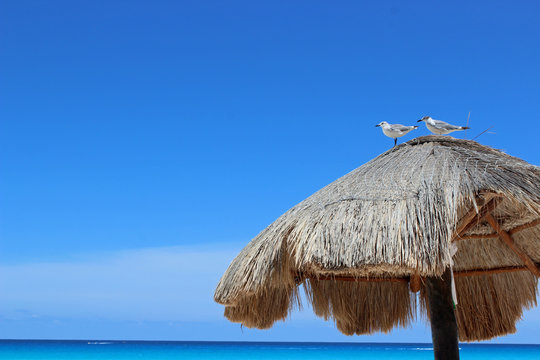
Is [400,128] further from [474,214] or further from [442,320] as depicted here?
[442,320]

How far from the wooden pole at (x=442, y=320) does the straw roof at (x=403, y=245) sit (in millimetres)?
374

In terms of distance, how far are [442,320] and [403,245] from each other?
1116 millimetres

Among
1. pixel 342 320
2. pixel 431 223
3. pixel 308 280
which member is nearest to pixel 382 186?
pixel 431 223

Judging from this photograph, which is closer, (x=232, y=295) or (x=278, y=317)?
(x=232, y=295)

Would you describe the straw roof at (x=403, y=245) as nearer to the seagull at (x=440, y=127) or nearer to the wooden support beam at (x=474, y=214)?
the wooden support beam at (x=474, y=214)

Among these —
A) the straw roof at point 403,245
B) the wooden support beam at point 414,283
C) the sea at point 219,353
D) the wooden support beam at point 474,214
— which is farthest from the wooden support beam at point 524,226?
the sea at point 219,353

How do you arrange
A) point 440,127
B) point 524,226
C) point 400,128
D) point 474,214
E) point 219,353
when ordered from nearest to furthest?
point 474,214 < point 524,226 < point 440,127 < point 400,128 < point 219,353

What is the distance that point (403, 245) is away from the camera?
8.91 feet

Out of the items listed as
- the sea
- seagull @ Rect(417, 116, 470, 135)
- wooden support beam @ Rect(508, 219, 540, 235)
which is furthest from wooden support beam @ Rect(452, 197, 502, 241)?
the sea

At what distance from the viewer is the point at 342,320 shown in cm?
429

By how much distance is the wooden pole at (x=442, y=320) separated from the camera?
11.5 ft

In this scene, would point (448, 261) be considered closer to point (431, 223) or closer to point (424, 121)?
point (431, 223)

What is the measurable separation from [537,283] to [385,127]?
1.67m

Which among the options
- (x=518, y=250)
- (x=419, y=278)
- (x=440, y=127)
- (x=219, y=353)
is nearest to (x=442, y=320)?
(x=419, y=278)
